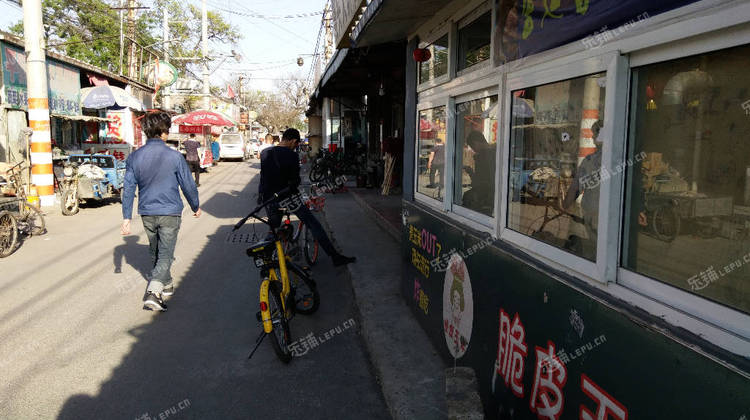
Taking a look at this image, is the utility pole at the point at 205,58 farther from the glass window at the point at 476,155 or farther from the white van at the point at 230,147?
the glass window at the point at 476,155

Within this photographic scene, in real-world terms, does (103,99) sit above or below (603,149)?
above

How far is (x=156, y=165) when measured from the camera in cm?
541

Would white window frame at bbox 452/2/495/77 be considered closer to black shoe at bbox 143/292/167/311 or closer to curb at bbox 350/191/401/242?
black shoe at bbox 143/292/167/311

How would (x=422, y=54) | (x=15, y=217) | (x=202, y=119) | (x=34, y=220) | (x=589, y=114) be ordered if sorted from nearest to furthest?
1. (x=589, y=114)
2. (x=422, y=54)
3. (x=15, y=217)
4. (x=34, y=220)
5. (x=202, y=119)

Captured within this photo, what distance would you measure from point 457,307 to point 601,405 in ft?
5.75

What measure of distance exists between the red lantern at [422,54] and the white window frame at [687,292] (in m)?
2.96

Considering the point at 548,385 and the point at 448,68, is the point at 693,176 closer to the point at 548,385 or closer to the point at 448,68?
the point at 548,385

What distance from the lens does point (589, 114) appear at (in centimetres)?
228

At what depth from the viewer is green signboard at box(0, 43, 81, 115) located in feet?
42.0

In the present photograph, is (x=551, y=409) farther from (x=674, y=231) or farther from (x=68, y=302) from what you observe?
(x=68, y=302)

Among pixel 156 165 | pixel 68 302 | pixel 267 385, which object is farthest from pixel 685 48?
pixel 68 302

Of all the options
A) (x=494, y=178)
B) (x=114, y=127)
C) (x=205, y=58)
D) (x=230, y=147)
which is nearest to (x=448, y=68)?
(x=494, y=178)

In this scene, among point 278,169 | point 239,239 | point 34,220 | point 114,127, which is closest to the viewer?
point 278,169

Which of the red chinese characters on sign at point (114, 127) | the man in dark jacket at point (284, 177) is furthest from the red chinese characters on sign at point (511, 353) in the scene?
the red chinese characters on sign at point (114, 127)
